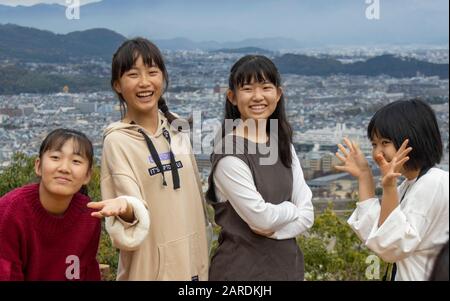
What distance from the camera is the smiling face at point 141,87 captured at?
2861 millimetres

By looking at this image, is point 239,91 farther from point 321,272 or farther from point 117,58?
point 321,272

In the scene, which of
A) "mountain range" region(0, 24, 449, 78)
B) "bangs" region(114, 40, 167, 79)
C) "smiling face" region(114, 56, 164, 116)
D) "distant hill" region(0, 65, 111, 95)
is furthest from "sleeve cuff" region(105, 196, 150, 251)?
"distant hill" region(0, 65, 111, 95)

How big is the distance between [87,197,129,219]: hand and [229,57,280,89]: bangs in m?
0.74

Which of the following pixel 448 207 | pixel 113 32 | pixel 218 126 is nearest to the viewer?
pixel 448 207

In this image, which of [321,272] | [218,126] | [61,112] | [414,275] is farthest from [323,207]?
[414,275]

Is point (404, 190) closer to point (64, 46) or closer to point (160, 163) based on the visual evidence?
point (160, 163)

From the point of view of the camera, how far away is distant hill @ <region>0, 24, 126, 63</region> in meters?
6.08

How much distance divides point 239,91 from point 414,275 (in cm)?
100

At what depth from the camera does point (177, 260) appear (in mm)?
2785

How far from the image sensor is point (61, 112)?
472 centimetres

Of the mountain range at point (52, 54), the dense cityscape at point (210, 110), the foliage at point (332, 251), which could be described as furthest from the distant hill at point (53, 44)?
the foliage at point (332, 251)

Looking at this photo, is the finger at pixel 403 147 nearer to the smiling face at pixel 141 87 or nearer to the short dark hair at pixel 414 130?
the short dark hair at pixel 414 130

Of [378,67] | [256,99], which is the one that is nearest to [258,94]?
[256,99]

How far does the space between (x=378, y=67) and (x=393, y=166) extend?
962cm
